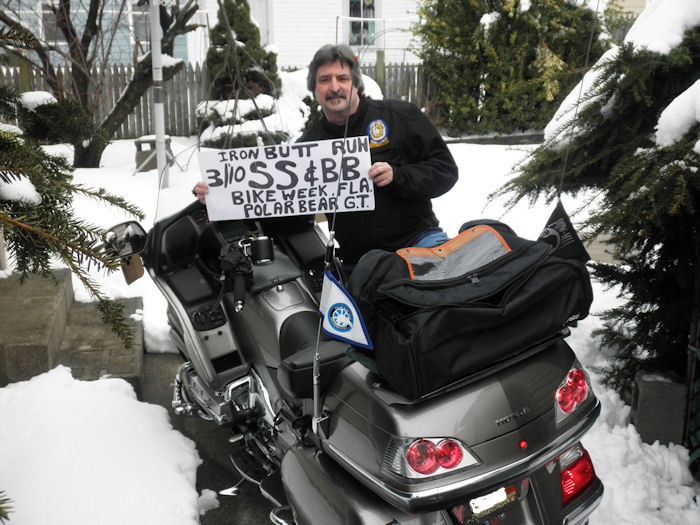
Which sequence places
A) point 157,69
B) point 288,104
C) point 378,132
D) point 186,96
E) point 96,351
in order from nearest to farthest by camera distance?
point 378,132 < point 96,351 < point 157,69 < point 288,104 < point 186,96

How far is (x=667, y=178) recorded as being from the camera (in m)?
2.44

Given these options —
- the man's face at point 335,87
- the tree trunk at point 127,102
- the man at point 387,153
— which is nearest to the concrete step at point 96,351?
the man at point 387,153

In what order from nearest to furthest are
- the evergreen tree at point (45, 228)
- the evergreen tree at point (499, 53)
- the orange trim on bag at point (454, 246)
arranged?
1. the evergreen tree at point (45, 228)
2. the orange trim on bag at point (454, 246)
3. the evergreen tree at point (499, 53)

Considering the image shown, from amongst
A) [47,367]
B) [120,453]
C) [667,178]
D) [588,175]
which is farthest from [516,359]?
[47,367]

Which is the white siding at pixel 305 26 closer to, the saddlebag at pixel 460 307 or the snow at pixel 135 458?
the snow at pixel 135 458

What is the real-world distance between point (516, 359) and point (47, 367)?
2909 millimetres

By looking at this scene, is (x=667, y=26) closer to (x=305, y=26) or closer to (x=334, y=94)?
(x=334, y=94)

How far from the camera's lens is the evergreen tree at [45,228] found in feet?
4.92

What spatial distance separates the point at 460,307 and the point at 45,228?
1.09m

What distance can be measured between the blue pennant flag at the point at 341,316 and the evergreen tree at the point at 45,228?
548 millimetres

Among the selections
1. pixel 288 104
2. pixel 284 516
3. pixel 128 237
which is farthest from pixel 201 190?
pixel 288 104

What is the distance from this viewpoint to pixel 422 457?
168 centimetres

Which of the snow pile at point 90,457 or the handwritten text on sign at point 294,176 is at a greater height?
the handwritten text on sign at point 294,176

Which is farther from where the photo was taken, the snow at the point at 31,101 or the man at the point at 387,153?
the man at the point at 387,153
